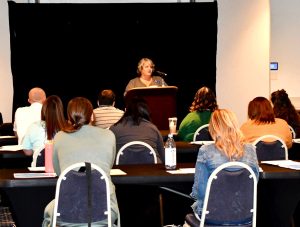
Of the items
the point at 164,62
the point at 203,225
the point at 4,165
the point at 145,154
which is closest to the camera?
the point at 203,225

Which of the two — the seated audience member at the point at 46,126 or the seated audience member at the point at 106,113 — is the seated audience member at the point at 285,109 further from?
the seated audience member at the point at 46,126

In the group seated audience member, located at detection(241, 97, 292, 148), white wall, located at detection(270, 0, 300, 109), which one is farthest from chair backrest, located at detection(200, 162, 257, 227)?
white wall, located at detection(270, 0, 300, 109)

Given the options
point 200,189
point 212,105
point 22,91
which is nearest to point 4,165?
point 212,105

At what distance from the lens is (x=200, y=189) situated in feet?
13.5

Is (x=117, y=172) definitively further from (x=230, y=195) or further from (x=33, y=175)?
(x=230, y=195)

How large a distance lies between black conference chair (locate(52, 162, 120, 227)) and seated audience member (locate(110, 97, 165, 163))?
1.66 m

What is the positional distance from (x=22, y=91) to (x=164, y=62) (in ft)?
7.85

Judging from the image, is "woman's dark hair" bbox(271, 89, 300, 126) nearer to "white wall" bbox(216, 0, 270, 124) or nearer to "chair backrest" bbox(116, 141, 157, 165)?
"chair backrest" bbox(116, 141, 157, 165)

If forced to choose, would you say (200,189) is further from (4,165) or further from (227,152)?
(4,165)

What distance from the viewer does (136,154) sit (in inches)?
212

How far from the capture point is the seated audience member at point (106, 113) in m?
7.38

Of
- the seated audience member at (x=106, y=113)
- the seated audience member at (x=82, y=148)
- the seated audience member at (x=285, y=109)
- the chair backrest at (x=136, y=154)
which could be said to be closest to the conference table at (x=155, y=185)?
the seated audience member at (x=82, y=148)

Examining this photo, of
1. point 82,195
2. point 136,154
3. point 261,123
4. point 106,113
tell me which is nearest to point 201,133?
point 261,123

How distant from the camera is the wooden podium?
8.25 meters
